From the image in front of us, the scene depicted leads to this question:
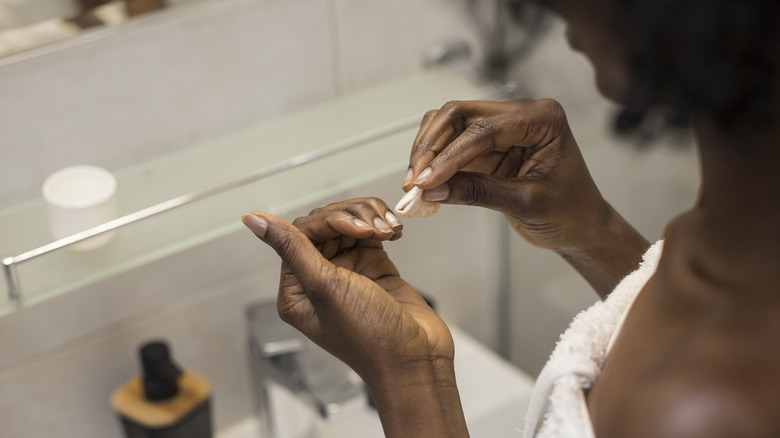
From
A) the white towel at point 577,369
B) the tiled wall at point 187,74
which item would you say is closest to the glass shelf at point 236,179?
the tiled wall at point 187,74

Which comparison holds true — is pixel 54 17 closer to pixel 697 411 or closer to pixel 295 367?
pixel 295 367

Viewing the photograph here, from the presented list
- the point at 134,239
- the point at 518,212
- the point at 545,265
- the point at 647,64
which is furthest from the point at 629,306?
the point at 545,265

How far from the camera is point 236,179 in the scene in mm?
762

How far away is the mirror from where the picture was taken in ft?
2.26

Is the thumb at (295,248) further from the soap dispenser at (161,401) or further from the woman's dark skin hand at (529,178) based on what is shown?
the soap dispenser at (161,401)

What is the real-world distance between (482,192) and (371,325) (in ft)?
0.36

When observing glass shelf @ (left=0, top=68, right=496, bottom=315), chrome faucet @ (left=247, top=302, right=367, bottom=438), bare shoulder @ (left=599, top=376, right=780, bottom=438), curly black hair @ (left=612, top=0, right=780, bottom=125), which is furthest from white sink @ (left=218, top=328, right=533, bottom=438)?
curly black hair @ (left=612, top=0, right=780, bottom=125)

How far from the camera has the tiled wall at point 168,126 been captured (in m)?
0.74

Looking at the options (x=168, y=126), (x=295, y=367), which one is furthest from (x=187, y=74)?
(x=295, y=367)

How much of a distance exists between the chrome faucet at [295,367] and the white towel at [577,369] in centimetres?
40

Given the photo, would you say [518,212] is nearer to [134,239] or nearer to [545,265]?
[134,239]

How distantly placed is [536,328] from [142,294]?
0.48m

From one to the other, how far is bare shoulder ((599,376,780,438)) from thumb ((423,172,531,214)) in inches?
6.2

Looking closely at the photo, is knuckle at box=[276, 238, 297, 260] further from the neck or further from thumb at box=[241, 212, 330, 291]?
the neck
